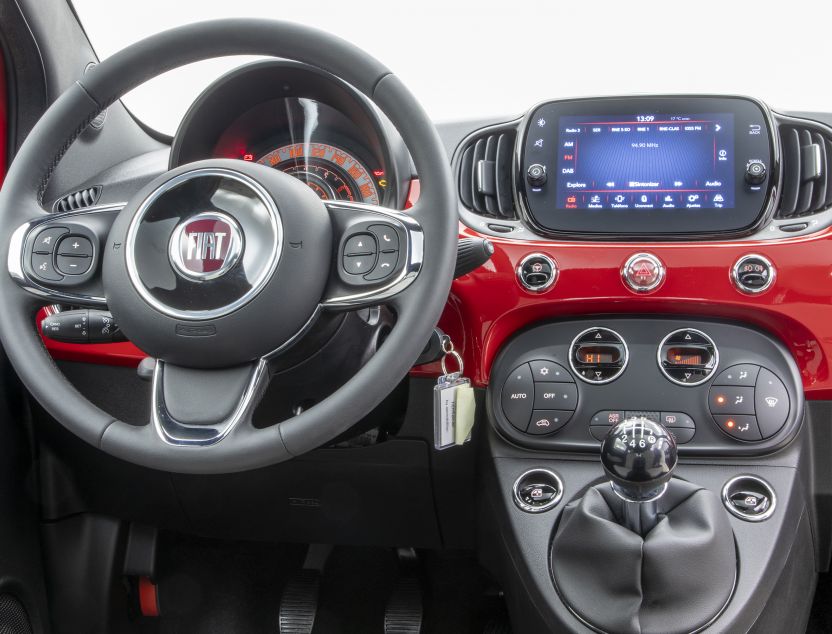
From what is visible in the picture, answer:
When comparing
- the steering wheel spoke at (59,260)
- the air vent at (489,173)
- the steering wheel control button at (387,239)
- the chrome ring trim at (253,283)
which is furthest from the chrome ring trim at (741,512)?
the steering wheel spoke at (59,260)

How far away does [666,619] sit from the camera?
1.11 m

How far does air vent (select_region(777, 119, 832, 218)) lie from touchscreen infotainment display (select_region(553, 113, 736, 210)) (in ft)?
0.34

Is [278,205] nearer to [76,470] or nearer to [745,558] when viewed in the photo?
[745,558]

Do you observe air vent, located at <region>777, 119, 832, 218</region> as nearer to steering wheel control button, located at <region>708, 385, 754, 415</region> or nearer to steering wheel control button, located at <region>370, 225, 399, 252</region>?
steering wheel control button, located at <region>708, 385, 754, 415</region>

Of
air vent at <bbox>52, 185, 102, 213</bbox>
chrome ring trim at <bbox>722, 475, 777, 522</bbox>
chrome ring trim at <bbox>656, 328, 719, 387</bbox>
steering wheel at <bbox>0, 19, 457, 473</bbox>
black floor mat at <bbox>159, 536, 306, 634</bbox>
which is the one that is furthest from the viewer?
black floor mat at <bbox>159, 536, 306, 634</bbox>

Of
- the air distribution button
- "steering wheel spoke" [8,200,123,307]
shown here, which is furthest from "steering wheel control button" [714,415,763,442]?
"steering wheel spoke" [8,200,123,307]

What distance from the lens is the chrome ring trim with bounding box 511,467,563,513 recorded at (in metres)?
1.31

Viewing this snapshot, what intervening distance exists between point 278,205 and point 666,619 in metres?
0.71

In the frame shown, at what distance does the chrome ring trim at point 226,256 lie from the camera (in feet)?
3.29

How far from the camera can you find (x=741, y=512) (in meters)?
1.25

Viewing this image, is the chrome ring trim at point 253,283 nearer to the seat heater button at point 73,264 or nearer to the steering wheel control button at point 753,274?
the seat heater button at point 73,264

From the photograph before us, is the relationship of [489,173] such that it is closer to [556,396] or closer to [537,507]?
[556,396]

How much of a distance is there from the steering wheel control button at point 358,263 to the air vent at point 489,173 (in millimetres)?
481

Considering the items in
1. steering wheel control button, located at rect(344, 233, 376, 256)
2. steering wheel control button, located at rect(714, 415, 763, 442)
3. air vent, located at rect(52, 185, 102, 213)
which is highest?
air vent, located at rect(52, 185, 102, 213)
